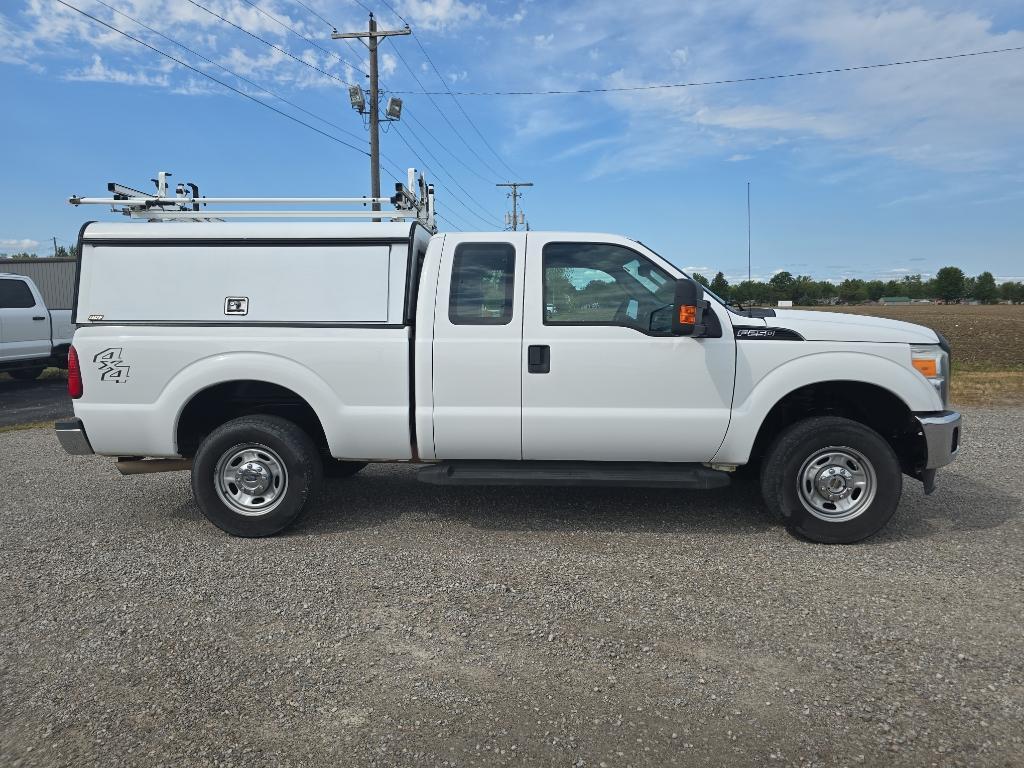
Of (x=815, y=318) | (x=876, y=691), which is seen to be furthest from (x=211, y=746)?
(x=815, y=318)

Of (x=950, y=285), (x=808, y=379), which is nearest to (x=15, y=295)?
(x=808, y=379)

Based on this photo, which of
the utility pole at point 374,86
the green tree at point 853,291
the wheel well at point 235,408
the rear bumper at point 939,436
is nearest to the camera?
the rear bumper at point 939,436

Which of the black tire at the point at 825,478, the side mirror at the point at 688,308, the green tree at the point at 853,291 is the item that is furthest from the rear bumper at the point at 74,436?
the green tree at the point at 853,291

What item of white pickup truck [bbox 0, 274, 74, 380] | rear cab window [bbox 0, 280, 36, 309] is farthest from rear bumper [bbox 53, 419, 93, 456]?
rear cab window [bbox 0, 280, 36, 309]

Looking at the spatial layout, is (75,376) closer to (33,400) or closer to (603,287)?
(603,287)

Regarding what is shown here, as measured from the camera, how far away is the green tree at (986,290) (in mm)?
150500

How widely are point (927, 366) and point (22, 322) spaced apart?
13.8 meters

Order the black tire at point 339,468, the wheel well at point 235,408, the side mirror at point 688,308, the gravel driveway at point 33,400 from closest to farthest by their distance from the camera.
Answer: the side mirror at point 688,308
the wheel well at point 235,408
the black tire at point 339,468
the gravel driveway at point 33,400

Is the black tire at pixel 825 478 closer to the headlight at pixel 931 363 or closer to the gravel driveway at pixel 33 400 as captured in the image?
the headlight at pixel 931 363

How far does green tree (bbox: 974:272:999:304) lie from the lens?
15050 cm

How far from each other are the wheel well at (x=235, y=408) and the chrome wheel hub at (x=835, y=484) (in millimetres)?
3230

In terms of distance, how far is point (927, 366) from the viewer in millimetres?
4477

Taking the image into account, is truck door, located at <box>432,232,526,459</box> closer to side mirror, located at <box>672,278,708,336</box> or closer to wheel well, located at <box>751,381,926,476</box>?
side mirror, located at <box>672,278,708,336</box>

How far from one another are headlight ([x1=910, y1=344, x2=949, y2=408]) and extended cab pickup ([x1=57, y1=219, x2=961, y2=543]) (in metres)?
0.01
